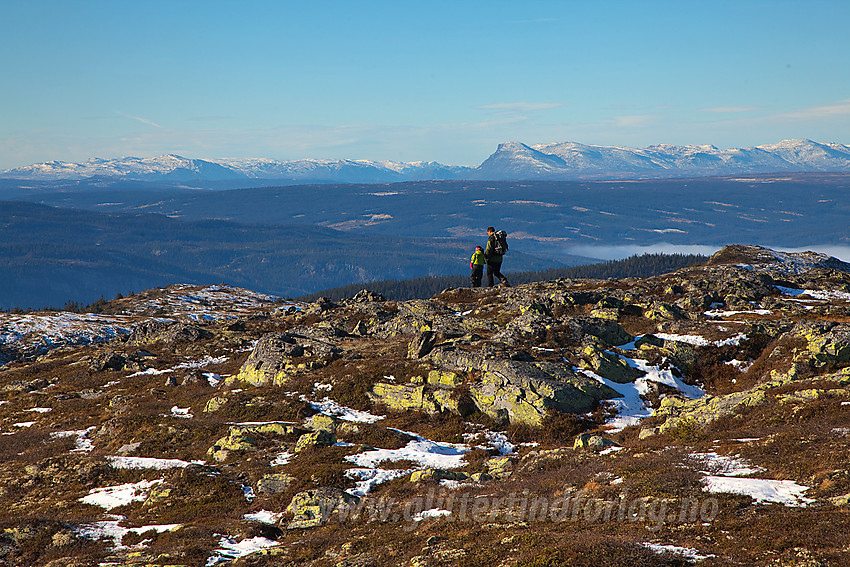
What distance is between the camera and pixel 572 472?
25688mm

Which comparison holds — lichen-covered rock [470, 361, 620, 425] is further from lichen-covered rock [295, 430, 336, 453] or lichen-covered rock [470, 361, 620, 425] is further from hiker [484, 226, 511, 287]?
hiker [484, 226, 511, 287]

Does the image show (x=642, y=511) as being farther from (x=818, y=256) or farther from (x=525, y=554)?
(x=818, y=256)

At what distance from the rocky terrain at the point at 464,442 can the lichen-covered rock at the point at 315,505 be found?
0.08m

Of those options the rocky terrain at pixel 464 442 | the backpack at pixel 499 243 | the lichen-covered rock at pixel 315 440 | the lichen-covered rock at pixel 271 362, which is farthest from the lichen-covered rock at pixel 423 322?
the lichen-covered rock at pixel 315 440

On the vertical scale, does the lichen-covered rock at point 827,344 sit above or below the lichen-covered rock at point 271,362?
above

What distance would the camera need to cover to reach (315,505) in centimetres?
2530

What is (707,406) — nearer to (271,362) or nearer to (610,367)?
(610,367)

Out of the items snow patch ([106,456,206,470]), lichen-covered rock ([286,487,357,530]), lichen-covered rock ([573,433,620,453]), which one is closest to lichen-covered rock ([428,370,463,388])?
lichen-covered rock ([573,433,620,453])

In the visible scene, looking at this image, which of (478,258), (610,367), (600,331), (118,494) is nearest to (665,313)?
(600,331)

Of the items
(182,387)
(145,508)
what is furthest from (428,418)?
(182,387)

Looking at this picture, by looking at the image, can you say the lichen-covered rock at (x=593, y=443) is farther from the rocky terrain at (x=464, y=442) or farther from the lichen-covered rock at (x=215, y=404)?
the lichen-covered rock at (x=215, y=404)

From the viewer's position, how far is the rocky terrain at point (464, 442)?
19156 millimetres

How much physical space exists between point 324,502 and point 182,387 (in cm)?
3068

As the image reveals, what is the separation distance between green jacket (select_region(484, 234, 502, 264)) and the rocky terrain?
208 inches
